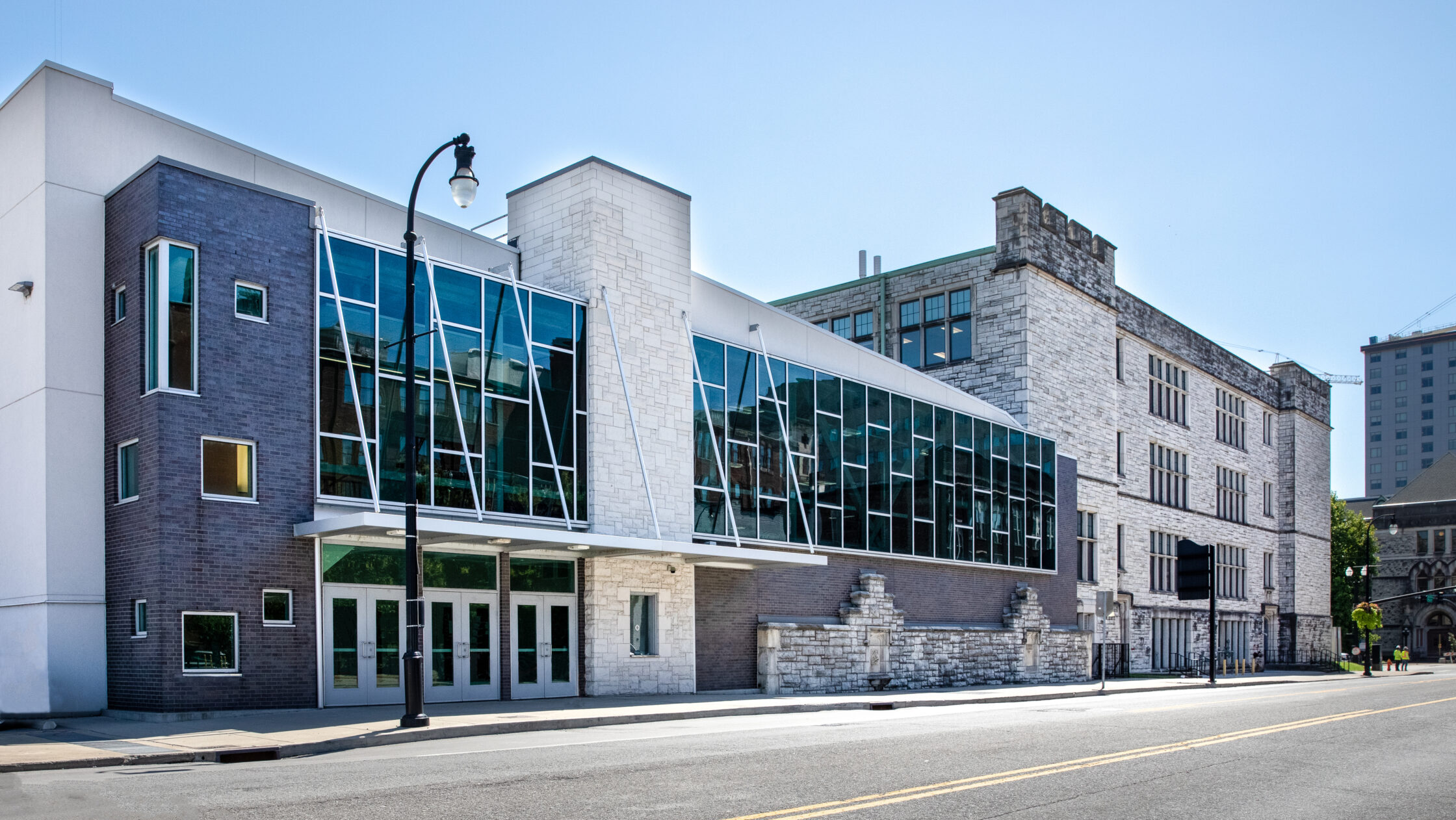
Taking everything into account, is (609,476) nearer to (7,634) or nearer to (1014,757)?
(7,634)

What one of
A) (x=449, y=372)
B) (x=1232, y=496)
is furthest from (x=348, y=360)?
(x=1232, y=496)

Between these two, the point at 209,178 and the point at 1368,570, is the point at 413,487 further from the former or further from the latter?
the point at 1368,570

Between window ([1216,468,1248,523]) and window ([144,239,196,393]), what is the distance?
50.3 metres

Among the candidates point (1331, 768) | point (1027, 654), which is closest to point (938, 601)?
point (1027, 654)

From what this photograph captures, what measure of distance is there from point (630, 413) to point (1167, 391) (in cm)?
3498

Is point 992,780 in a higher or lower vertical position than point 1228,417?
lower

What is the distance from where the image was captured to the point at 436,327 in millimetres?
21234

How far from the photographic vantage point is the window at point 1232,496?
5766 centimetres

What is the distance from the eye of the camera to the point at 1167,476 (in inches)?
2025

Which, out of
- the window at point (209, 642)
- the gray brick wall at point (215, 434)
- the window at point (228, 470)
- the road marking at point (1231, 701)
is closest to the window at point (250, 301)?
the gray brick wall at point (215, 434)

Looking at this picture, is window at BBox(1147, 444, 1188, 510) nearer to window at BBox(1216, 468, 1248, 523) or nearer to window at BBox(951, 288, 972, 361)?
window at BBox(1216, 468, 1248, 523)

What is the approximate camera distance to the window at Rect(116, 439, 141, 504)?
18.8 m

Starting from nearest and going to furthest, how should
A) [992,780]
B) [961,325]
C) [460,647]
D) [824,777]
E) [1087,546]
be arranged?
[992,780]
[824,777]
[460,647]
[961,325]
[1087,546]

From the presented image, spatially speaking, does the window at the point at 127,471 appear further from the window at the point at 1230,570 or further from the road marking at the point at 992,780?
the window at the point at 1230,570
